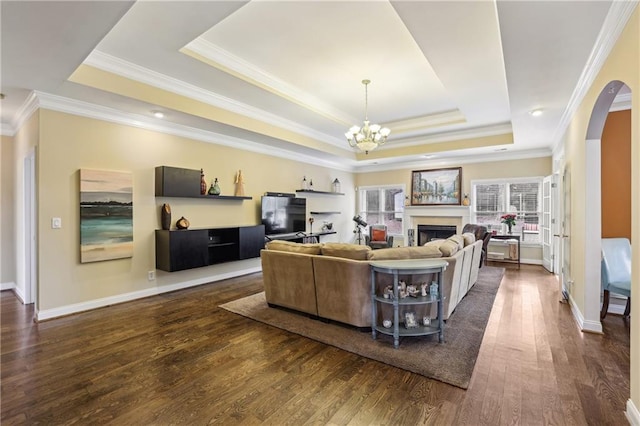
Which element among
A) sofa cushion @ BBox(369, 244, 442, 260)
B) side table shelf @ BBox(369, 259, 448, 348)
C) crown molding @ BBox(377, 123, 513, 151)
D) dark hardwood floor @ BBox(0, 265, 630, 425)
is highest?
crown molding @ BBox(377, 123, 513, 151)

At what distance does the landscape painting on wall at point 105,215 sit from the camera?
3.95 meters

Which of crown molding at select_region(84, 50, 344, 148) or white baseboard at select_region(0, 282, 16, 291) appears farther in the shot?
white baseboard at select_region(0, 282, 16, 291)

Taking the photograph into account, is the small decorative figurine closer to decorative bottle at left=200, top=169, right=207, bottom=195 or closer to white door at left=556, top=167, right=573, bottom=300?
decorative bottle at left=200, top=169, right=207, bottom=195

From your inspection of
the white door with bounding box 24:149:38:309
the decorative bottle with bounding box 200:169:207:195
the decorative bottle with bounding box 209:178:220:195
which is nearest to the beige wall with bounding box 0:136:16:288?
the white door with bounding box 24:149:38:309

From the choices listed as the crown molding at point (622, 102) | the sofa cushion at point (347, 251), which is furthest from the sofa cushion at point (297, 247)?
the crown molding at point (622, 102)

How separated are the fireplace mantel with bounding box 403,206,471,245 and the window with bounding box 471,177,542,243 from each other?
0.89 feet

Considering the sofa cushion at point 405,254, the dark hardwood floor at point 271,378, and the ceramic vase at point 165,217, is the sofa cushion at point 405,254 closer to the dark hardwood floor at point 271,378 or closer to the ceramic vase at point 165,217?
the dark hardwood floor at point 271,378

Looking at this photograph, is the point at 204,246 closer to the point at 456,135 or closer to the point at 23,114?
the point at 23,114

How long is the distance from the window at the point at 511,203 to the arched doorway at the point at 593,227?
14.1ft

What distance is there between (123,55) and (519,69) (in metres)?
4.27

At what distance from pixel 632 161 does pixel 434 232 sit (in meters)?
6.48

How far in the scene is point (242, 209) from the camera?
19.8 feet

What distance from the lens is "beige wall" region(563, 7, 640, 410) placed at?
1.89m

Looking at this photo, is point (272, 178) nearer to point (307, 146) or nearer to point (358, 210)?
point (307, 146)
